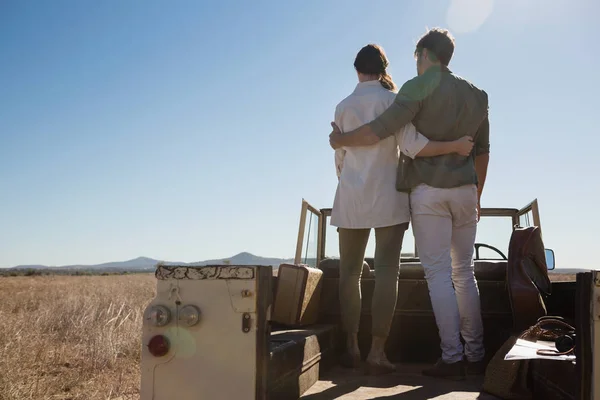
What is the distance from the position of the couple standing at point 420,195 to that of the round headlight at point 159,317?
4.60ft

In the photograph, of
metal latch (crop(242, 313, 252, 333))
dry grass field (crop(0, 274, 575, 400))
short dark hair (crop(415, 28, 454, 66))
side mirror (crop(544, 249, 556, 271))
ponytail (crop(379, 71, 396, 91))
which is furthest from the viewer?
dry grass field (crop(0, 274, 575, 400))

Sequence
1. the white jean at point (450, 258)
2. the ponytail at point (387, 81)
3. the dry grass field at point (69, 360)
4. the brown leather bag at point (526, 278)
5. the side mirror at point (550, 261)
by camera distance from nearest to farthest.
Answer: the brown leather bag at point (526, 278)
the white jean at point (450, 258)
the ponytail at point (387, 81)
the side mirror at point (550, 261)
the dry grass field at point (69, 360)

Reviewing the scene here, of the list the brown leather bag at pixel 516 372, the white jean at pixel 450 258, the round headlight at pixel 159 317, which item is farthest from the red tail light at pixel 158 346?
the white jean at pixel 450 258

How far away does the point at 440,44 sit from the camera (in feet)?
10.4

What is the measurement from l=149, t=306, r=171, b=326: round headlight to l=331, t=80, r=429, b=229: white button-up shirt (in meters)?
1.42

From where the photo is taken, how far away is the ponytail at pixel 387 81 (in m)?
3.38

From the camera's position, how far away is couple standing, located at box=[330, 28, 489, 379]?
298 centimetres

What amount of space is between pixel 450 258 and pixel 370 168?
64 cm

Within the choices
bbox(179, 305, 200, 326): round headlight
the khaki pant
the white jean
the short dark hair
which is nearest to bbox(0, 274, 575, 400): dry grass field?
the khaki pant

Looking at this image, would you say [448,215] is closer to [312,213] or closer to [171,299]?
[171,299]

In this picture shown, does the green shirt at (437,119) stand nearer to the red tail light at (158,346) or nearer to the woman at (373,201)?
the woman at (373,201)

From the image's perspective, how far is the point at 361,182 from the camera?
10.3 ft

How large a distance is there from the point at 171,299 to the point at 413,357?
2.32 metres

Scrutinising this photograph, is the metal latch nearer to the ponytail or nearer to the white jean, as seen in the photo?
the white jean
